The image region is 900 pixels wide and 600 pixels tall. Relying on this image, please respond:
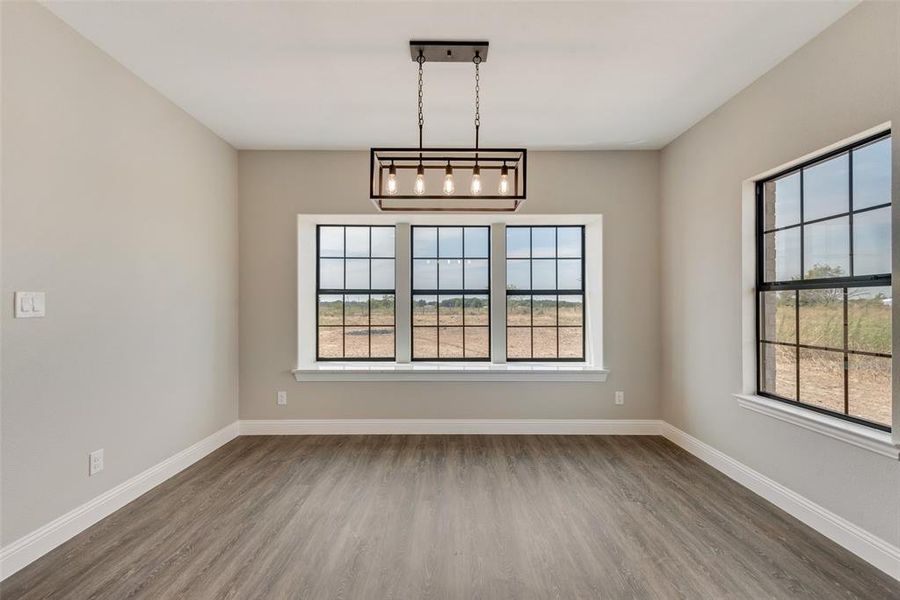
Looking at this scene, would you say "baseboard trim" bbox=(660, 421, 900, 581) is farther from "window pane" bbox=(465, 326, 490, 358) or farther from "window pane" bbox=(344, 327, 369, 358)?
"window pane" bbox=(344, 327, 369, 358)

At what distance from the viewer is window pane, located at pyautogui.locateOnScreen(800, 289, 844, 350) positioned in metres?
2.17

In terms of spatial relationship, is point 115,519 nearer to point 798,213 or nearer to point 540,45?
point 540,45

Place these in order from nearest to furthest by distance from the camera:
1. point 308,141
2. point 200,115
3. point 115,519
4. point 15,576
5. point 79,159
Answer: point 15,576 → point 79,159 → point 115,519 → point 200,115 → point 308,141

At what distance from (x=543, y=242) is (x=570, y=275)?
1.50 feet

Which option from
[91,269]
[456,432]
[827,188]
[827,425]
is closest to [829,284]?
[827,188]

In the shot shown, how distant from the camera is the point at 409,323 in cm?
407

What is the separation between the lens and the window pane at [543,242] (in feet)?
13.7

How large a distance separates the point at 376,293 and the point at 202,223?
1667 millimetres

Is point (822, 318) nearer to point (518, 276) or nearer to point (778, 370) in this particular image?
point (778, 370)

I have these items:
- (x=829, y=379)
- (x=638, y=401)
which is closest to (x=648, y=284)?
(x=638, y=401)

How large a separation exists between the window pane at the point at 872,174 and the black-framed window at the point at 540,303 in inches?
88.5

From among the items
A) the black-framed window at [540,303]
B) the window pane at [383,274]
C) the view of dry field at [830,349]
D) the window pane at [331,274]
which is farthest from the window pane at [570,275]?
the window pane at [331,274]

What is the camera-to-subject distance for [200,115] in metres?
3.07

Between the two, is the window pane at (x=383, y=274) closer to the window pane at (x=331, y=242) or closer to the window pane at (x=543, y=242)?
the window pane at (x=331, y=242)
